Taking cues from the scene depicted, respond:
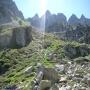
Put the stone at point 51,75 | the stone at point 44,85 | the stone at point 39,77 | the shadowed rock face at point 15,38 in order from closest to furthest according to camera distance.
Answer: the stone at point 44,85, the stone at point 39,77, the stone at point 51,75, the shadowed rock face at point 15,38

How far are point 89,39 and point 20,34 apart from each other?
36.2 m

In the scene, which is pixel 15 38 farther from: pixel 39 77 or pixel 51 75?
pixel 39 77

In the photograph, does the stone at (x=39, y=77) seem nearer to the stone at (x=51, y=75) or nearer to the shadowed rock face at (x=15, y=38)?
the stone at (x=51, y=75)

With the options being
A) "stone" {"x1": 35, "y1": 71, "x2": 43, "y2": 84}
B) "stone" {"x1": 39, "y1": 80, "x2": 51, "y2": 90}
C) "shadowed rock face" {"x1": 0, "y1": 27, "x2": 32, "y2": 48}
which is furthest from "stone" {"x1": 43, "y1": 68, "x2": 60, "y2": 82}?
"shadowed rock face" {"x1": 0, "y1": 27, "x2": 32, "y2": 48}

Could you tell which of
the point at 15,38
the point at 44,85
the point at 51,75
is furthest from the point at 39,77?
the point at 15,38

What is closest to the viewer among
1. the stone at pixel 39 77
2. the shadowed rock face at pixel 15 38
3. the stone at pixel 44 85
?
the stone at pixel 44 85

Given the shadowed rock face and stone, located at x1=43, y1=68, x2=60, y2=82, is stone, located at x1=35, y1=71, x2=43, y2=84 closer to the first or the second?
stone, located at x1=43, y1=68, x2=60, y2=82

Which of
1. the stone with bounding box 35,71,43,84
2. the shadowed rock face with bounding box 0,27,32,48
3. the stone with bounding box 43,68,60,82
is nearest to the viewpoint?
the stone with bounding box 35,71,43,84

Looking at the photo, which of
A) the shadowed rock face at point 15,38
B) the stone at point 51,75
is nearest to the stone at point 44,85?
the stone at point 51,75

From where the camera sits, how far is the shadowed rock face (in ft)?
318

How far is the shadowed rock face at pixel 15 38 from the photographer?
9688cm

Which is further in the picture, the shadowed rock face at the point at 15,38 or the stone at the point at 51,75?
the shadowed rock face at the point at 15,38

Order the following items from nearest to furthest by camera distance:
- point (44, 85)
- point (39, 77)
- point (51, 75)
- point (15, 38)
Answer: point (44, 85) < point (39, 77) < point (51, 75) < point (15, 38)

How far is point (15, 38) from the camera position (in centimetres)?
9900
